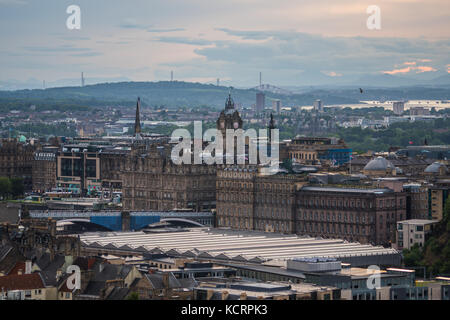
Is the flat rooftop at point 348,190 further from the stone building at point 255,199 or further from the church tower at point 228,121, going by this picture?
the church tower at point 228,121

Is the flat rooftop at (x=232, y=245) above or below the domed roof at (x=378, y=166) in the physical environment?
below

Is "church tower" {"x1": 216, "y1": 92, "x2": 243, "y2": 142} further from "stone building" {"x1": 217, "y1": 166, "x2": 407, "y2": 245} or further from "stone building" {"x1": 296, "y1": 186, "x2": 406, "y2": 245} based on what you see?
"stone building" {"x1": 296, "y1": 186, "x2": 406, "y2": 245}

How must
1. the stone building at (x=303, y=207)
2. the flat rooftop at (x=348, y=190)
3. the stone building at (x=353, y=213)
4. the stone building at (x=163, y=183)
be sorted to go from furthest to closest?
the stone building at (x=163, y=183)
the flat rooftop at (x=348, y=190)
the stone building at (x=303, y=207)
the stone building at (x=353, y=213)

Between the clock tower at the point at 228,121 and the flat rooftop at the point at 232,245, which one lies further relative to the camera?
the clock tower at the point at 228,121

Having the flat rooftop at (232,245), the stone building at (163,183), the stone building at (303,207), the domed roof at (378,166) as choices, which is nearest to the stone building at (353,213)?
the stone building at (303,207)

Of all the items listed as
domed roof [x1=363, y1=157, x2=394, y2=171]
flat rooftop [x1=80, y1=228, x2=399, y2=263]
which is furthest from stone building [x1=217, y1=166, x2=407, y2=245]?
domed roof [x1=363, y1=157, x2=394, y2=171]

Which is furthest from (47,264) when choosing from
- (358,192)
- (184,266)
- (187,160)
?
(187,160)

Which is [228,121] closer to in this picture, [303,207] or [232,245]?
[303,207]

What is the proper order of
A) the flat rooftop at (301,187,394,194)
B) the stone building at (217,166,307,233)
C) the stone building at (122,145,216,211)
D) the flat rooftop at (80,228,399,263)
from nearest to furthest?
1. the flat rooftop at (80,228,399,263)
2. the flat rooftop at (301,187,394,194)
3. the stone building at (217,166,307,233)
4. the stone building at (122,145,216,211)
